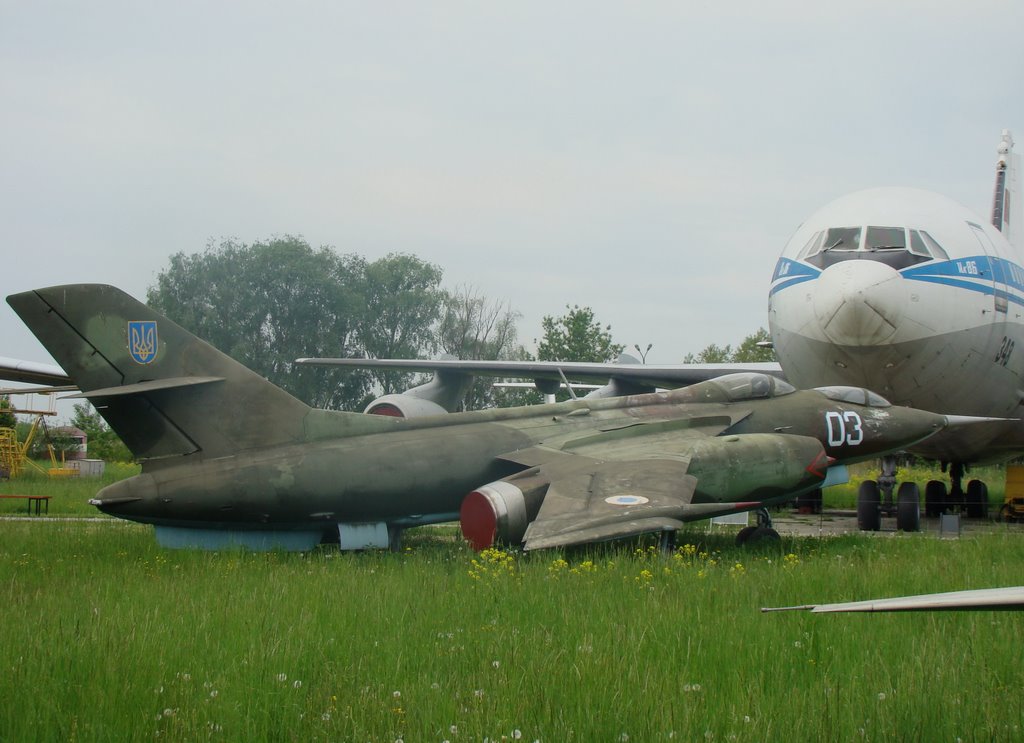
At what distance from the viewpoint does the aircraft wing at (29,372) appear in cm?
2219

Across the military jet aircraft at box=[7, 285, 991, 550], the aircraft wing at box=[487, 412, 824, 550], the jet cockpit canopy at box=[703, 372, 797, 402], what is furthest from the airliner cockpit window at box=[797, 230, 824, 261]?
the military jet aircraft at box=[7, 285, 991, 550]

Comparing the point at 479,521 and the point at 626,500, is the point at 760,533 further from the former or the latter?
the point at 479,521

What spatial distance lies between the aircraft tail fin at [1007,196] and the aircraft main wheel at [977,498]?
15.0 ft

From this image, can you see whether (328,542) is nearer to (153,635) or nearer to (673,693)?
(153,635)

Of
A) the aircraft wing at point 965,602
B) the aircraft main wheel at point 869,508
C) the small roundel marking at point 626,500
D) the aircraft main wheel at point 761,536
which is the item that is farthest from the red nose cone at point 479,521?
the aircraft wing at point 965,602

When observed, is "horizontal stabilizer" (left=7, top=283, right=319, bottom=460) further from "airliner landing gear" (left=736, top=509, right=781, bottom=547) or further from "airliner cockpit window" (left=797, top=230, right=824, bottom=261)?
"airliner cockpit window" (left=797, top=230, right=824, bottom=261)

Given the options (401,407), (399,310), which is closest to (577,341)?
(399,310)

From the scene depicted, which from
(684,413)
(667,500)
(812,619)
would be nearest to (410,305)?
(684,413)

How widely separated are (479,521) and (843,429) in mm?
5543

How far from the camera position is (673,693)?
4477mm

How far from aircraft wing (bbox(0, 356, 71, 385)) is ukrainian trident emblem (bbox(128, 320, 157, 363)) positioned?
44.6 feet

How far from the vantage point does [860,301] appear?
11891 millimetres

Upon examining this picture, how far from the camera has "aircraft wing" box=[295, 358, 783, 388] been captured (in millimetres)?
17969

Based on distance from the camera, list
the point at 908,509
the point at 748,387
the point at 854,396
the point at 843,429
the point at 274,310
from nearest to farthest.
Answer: the point at 843,429 < the point at 748,387 < the point at 854,396 < the point at 908,509 < the point at 274,310
